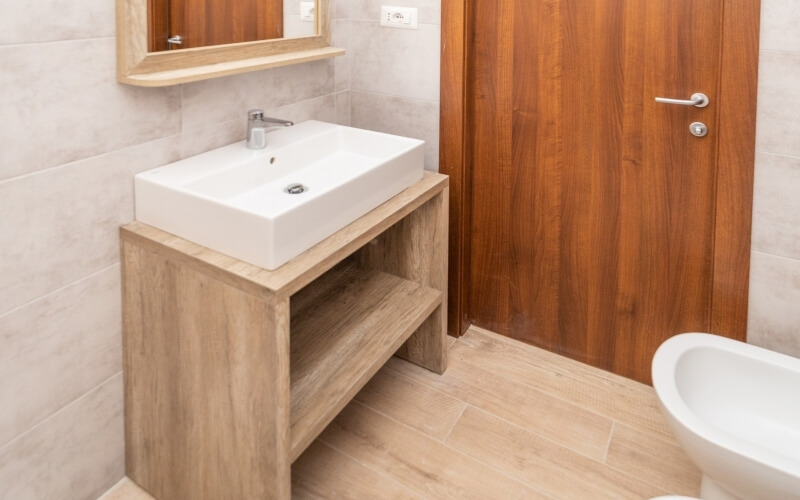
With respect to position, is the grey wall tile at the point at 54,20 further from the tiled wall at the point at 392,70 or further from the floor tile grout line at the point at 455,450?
the floor tile grout line at the point at 455,450

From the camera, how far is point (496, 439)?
187cm

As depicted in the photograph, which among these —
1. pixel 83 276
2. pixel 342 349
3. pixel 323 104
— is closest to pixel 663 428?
pixel 342 349

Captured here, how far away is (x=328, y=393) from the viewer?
1576 mm

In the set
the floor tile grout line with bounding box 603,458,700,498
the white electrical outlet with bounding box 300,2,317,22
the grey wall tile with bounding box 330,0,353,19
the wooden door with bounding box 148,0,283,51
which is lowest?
the floor tile grout line with bounding box 603,458,700,498

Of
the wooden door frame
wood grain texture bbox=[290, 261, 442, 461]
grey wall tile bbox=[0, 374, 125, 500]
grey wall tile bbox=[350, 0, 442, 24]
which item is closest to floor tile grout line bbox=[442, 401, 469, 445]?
wood grain texture bbox=[290, 261, 442, 461]

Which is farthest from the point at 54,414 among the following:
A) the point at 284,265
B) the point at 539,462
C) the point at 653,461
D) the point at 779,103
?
the point at 779,103

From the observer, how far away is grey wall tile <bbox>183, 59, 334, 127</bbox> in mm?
1697

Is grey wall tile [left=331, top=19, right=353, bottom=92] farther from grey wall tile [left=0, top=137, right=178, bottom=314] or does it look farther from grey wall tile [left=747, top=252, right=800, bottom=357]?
grey wall tile [left=747, top=252, right=800, bottom=357]

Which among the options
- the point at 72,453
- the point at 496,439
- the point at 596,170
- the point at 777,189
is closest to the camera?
the point at 72,453

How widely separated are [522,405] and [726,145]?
1.02m

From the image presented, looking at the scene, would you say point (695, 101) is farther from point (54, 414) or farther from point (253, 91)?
point (54, 414)

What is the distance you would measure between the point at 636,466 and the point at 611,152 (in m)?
0.98

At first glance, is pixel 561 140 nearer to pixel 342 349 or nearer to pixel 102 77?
pixel 342 349

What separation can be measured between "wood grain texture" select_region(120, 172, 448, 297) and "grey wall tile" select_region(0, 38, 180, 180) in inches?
9.7
